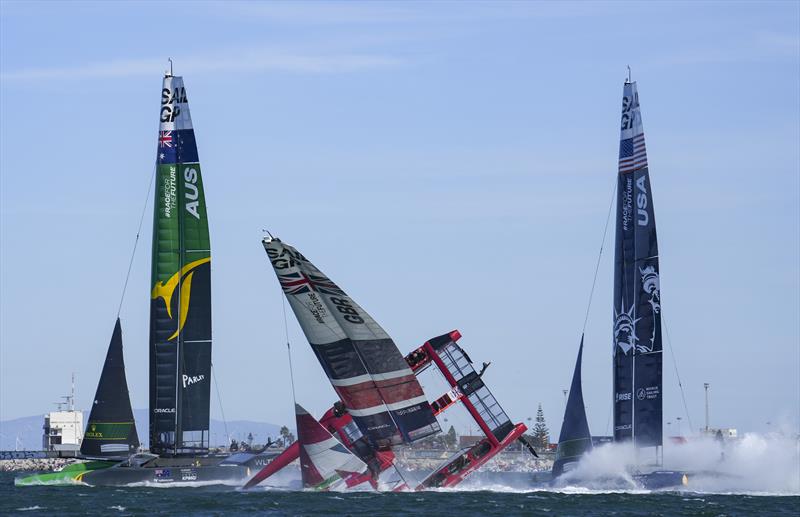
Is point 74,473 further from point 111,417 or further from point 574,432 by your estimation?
point 574,432

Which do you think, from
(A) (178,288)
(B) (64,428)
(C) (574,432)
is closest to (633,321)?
(C) (574,432)

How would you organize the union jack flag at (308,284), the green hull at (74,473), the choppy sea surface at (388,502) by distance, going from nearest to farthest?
the choppy sea surface at (388,502) < the union jack flag at (308,284) < the green hull at (74,473)

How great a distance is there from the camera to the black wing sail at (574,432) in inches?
2402

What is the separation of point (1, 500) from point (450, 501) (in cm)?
1751

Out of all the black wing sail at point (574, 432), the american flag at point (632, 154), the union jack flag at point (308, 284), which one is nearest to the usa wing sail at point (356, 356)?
the union jack flag at point (308, 284)

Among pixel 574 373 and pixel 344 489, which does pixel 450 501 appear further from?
pixel 574 373

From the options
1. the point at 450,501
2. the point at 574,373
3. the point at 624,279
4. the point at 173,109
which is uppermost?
the point at 173,109

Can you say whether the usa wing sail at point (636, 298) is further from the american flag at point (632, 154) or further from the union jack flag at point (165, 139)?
the union jack flag at point (165, 139)

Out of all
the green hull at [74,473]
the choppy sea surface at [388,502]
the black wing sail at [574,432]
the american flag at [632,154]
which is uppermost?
the american flag at [632,154]

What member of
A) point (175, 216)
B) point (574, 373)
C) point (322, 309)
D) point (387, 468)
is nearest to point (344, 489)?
point (387, 468)

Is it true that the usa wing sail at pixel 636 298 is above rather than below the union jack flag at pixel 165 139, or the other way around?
below

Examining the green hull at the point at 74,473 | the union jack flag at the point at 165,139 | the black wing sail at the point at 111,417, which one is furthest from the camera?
the union jack flag at the point at 165,139

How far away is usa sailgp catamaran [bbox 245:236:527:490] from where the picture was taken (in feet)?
184

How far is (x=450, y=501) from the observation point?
54.2m
